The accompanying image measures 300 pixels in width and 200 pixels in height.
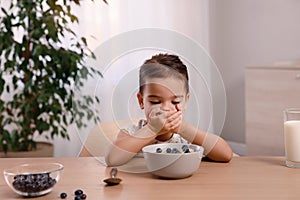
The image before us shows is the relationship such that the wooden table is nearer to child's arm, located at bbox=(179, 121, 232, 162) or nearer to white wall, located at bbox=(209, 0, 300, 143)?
child's arm, located at bbox=(179, 121, 232, 162)

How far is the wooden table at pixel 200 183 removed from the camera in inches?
48.5

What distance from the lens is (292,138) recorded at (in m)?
1.48

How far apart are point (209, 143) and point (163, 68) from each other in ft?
0.90

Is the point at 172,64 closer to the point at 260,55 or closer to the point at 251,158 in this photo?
the point at 251,158

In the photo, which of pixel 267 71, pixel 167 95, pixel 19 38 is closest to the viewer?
pixel 167 95

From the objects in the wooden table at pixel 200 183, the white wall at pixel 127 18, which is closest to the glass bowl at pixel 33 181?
the wooden table at pixel 200 183

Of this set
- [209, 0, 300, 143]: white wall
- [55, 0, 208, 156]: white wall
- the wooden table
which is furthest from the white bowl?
[209, 0, 300, 143]: white wall

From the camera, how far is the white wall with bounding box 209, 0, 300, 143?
13.8ft

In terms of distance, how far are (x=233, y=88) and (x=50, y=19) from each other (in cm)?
196

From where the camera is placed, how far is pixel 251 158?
1619mm

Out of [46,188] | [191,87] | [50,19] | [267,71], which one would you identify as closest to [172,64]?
[191,87]

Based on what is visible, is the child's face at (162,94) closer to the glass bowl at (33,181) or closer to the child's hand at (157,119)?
the child's hand at (157,119)

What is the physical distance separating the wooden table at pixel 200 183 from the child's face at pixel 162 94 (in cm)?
18

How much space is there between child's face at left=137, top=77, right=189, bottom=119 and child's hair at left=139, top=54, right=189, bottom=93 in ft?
0.05
